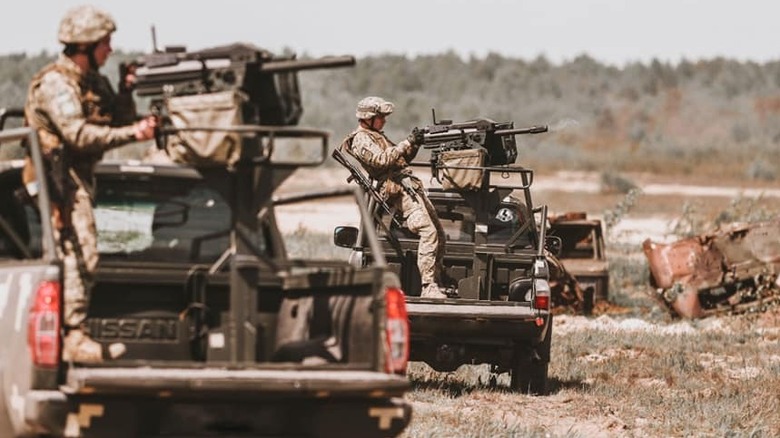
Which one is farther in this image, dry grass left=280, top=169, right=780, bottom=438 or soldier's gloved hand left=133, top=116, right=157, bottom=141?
dry grass left=280, top=169, right=780, bottom=438

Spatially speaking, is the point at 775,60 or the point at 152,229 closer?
the point at 152,229

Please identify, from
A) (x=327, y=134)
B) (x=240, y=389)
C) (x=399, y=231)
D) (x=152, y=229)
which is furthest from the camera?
(x=399, y=231)

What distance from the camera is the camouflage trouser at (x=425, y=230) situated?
14.4 metres

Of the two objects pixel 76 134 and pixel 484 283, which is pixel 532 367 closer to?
pixel 484 283

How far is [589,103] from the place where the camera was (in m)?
89.1

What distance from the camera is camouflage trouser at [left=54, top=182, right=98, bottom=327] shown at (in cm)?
828

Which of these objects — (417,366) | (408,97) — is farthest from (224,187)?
(408,97)

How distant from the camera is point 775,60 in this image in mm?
101062

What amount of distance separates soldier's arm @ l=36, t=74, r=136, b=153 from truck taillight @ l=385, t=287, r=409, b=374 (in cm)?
146

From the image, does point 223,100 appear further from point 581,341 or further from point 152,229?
point 581,341

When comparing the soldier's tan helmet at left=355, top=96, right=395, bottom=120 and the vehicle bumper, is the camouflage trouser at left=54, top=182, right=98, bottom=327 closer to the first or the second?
the vehicle bumper

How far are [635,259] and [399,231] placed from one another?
54.9 feet

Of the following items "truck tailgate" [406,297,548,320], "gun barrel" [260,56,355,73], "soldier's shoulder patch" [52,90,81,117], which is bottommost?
"truck tailgate" [406,297,548,320]

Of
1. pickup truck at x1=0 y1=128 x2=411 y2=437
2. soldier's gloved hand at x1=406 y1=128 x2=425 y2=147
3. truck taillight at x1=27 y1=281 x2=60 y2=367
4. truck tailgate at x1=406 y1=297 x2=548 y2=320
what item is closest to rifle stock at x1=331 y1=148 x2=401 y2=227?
soldier's gloved hand at x1=406 y1=128 x2=425 y2=147
